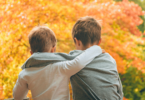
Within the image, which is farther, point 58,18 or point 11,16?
point 58,18

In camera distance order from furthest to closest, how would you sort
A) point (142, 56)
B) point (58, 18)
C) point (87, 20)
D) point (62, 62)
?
point (142, 56), point (58, 18), point (87, 20), point (62, 62)

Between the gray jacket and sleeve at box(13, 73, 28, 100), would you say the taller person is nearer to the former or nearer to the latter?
the gray jacket

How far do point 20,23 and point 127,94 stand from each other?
2115 mm

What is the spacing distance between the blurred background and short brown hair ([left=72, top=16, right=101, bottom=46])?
0.72 meters

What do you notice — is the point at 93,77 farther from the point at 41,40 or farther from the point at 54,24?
the point at 54,24

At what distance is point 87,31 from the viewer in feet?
3.38

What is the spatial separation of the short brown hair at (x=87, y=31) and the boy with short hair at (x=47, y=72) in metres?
0.07

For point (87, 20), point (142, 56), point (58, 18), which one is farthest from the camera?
point (142, 56)

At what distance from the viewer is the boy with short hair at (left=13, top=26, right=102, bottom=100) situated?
2.98ft

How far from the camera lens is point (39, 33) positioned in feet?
3.27

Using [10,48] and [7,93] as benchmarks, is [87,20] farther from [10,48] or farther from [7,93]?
[7,93]

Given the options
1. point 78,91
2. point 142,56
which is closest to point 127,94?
point 142,56

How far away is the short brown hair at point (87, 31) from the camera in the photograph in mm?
1033

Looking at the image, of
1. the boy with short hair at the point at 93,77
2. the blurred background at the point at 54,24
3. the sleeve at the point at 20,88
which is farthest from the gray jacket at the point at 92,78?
the blurred background at the point at 54,24
